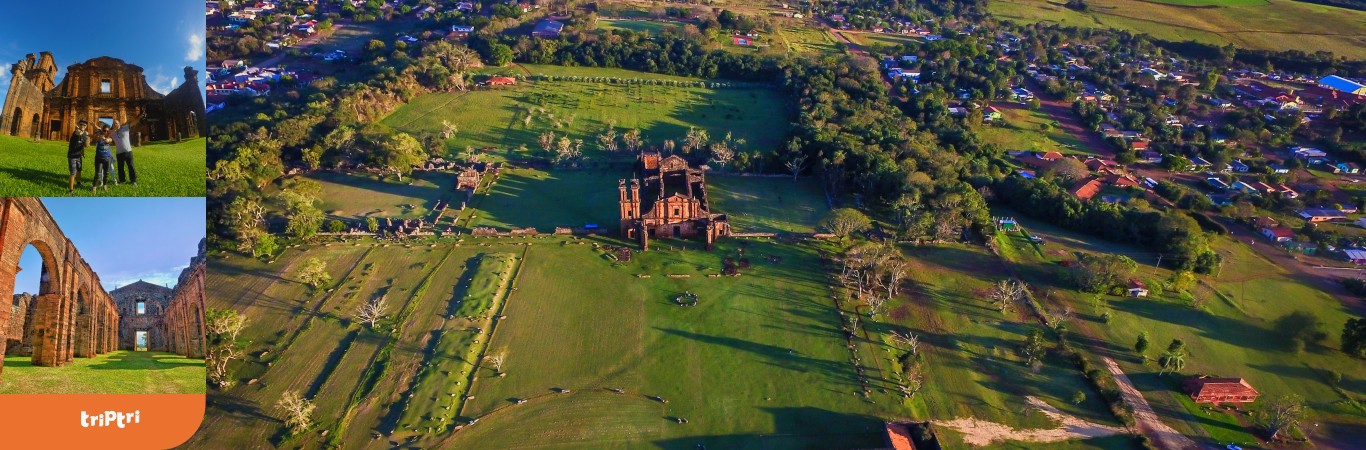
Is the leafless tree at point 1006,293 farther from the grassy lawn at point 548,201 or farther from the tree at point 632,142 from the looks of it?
the tree at point 632,142

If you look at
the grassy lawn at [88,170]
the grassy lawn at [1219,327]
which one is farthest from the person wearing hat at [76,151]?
the grassy lawn at [1219,327]

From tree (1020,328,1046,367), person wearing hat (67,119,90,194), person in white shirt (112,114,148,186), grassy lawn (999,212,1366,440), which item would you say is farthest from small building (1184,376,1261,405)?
person wearing hat (67,119,90,194)

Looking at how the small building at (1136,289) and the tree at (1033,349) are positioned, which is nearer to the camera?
the tree at (1033,349)

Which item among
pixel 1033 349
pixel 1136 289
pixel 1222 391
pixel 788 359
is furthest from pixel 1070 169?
pixel 788 359

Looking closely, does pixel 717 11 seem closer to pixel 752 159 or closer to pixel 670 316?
pixel 752 159

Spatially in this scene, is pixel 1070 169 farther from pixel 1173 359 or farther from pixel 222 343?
pixel 222 343

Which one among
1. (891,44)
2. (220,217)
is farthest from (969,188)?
(891,44)

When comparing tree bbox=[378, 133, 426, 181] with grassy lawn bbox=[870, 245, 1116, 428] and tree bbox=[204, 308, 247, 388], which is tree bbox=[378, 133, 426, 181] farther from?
grassy lawn bbox=[870, 245, 1116, 428]
